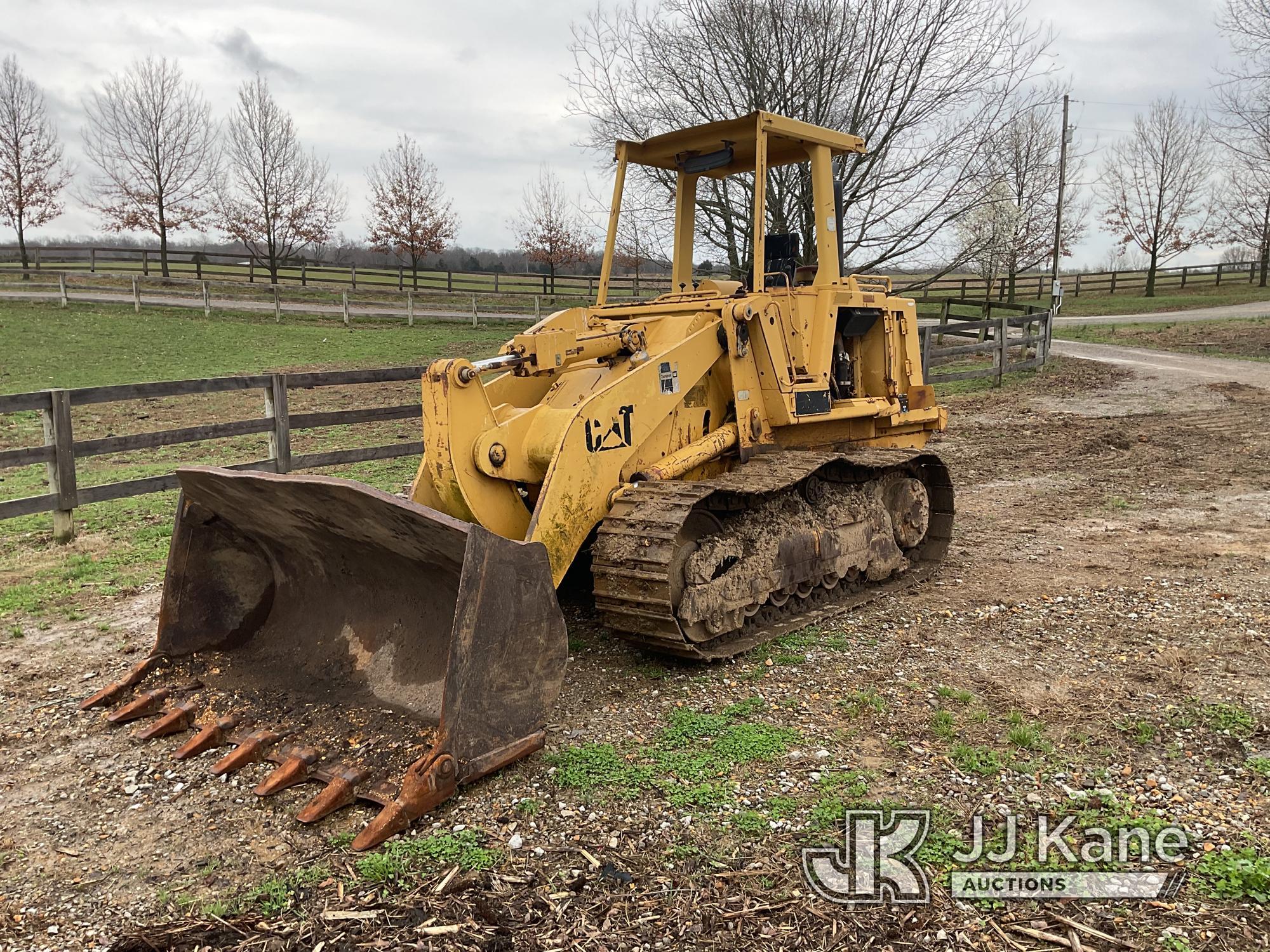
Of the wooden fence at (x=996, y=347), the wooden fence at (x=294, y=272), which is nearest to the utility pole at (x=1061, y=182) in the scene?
the wooden fence at (x=996, y=347)

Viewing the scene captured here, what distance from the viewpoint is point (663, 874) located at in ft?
10.7

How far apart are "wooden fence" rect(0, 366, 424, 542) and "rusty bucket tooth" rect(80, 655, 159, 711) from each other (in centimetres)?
329

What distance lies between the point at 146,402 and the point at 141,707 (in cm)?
Result: 1265

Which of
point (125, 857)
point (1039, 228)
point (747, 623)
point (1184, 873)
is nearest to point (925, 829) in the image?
point (1184, 873)

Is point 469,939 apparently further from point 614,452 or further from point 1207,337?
point 1207,337

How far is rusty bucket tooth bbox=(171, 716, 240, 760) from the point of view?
406cm

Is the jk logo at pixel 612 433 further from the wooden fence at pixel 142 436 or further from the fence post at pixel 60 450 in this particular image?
the fence post at pixel 60 450

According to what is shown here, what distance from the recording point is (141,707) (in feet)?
14.5

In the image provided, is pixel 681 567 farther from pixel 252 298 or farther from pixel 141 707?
pixel 252 298

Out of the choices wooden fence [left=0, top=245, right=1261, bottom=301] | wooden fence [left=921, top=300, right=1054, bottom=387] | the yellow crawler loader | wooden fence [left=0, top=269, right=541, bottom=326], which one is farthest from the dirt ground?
wooden fence [left=0, top=245, right=1261, bottom=301]

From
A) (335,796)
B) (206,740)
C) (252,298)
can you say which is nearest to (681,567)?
(335,796)

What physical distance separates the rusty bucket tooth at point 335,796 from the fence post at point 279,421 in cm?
586

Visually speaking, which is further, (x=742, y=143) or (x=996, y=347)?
(x=996, y=347)

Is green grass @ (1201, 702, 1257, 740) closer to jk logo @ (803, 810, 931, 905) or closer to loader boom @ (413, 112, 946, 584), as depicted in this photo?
jk logo @ (803, 810, 931, 905)
